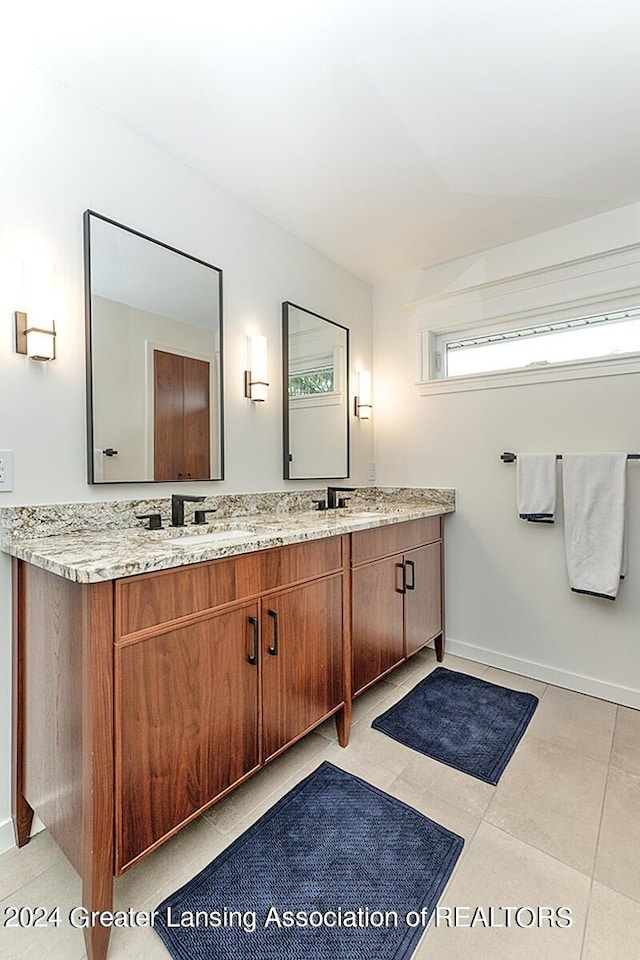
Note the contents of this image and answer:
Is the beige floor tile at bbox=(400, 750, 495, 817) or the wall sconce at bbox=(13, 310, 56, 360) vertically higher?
the wall sconce at bbox=(13, 310, 56, 360)

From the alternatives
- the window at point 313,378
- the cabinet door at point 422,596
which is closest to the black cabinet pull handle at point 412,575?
the cabinet door at point 422,596

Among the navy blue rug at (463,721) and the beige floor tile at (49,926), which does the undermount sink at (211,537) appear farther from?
the navy blue rug at (463,721)

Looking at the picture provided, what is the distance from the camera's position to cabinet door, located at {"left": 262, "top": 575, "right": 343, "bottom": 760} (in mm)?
1542

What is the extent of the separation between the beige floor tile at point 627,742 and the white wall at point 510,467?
0.11 m

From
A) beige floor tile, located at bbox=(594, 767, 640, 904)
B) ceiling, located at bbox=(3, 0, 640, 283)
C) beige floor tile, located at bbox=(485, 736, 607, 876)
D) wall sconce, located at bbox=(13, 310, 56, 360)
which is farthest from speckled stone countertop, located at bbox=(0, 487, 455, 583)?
ceiling, located at bbox=(3, 0, 640, 283)

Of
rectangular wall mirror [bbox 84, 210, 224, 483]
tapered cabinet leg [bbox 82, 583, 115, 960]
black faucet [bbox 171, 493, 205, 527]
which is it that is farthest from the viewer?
black faucet [bbox 171, 493, 205, 527]

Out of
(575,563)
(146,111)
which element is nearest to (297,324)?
(146,111)

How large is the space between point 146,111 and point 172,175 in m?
0.25

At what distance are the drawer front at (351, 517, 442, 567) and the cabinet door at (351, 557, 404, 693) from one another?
49 millimetres

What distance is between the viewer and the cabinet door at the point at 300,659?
5.06ft

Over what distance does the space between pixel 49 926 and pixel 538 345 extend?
3103 mm

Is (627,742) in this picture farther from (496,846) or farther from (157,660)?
(157,660)

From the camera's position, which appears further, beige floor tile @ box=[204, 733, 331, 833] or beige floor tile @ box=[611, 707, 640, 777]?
beige floor tile @ box=[611, 707, 640, 777]

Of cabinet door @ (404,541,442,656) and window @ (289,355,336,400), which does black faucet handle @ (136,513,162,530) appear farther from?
cabinet door @ (404,541,442,656)
